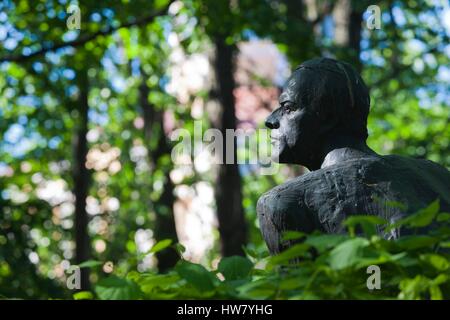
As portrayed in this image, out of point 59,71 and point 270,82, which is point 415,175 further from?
point 270,82

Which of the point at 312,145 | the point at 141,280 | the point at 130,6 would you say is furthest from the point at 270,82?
the point at 141,280

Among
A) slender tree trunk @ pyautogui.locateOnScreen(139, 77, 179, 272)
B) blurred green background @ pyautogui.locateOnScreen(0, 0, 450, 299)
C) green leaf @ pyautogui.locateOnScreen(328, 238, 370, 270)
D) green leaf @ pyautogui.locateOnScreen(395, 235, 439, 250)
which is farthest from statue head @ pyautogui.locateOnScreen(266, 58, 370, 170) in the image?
slender tree trunk @ pyautogui.locateOnScreen(139, 77, 179, 272)

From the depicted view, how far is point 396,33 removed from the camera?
14.5m

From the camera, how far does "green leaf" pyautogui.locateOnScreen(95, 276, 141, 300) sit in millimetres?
3545

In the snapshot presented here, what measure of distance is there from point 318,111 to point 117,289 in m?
2.21

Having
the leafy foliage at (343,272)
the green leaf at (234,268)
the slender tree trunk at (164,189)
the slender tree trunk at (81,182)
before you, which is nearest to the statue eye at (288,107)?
the green leaf at (234,268)

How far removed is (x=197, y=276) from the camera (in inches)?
137

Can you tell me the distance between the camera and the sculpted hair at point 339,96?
5.44 meters

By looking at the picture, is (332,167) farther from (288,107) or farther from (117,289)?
(117,289)

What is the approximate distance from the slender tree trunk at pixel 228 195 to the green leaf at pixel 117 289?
388 inches

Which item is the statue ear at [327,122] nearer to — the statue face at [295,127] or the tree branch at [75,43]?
the statue face at [295,127]

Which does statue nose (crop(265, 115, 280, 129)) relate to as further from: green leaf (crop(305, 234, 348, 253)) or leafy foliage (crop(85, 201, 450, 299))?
green leaf (crop(305, 234, 348, 253))

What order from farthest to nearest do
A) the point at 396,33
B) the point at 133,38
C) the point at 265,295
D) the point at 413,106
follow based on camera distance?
the point at 413,106, the point at 133,38, the point at 396,33, the point at 265,295
